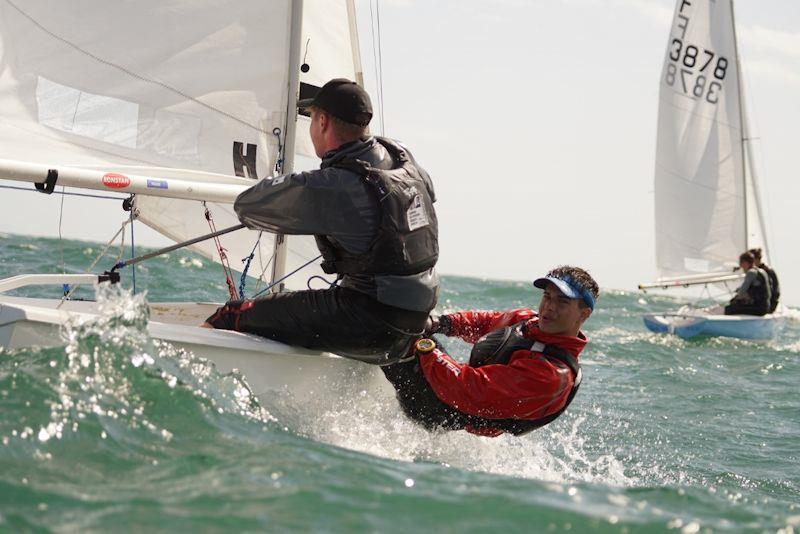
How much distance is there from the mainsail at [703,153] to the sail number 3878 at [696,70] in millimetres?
16

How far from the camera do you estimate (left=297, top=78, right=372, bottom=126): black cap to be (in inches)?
143

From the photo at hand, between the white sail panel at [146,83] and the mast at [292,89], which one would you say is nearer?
the white sail panel at [146,83]

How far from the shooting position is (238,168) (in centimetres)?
486

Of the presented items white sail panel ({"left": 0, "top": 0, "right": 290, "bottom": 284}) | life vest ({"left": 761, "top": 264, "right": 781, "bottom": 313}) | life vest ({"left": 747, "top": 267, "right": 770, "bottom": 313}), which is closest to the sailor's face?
white sail panel ({"left": 0, "top": 0, "right": 290, "bottom": 284})

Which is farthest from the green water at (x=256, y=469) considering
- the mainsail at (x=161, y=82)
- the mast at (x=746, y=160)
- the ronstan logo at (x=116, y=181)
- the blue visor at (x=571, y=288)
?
the mast at (x=746, y=160)

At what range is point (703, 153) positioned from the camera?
1705 cm

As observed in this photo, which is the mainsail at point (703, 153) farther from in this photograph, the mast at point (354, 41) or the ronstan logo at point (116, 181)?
the ronstan logo at point (116, 181)

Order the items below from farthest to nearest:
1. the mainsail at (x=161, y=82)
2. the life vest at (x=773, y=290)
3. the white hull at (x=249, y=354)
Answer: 1. the life vest at (x=773, y=290)
2. the mainsail at (x=161, y=82)
3. the white hull at (x=249, y=354)

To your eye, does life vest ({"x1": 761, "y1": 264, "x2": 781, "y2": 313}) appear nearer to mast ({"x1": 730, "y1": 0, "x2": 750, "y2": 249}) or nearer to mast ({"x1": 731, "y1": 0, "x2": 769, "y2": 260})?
mast ({"x1": 730, "y1": 0, "x2": 750, "y2": 249})

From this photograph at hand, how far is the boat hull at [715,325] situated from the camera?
13.3 m

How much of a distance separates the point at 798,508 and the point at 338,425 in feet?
5.06

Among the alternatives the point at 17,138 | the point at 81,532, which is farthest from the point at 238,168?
the point at 81,532

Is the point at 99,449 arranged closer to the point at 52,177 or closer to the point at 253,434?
the point at 253,434

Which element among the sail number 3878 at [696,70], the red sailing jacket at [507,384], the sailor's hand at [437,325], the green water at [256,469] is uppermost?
the sail number 3878 at [696,70]
